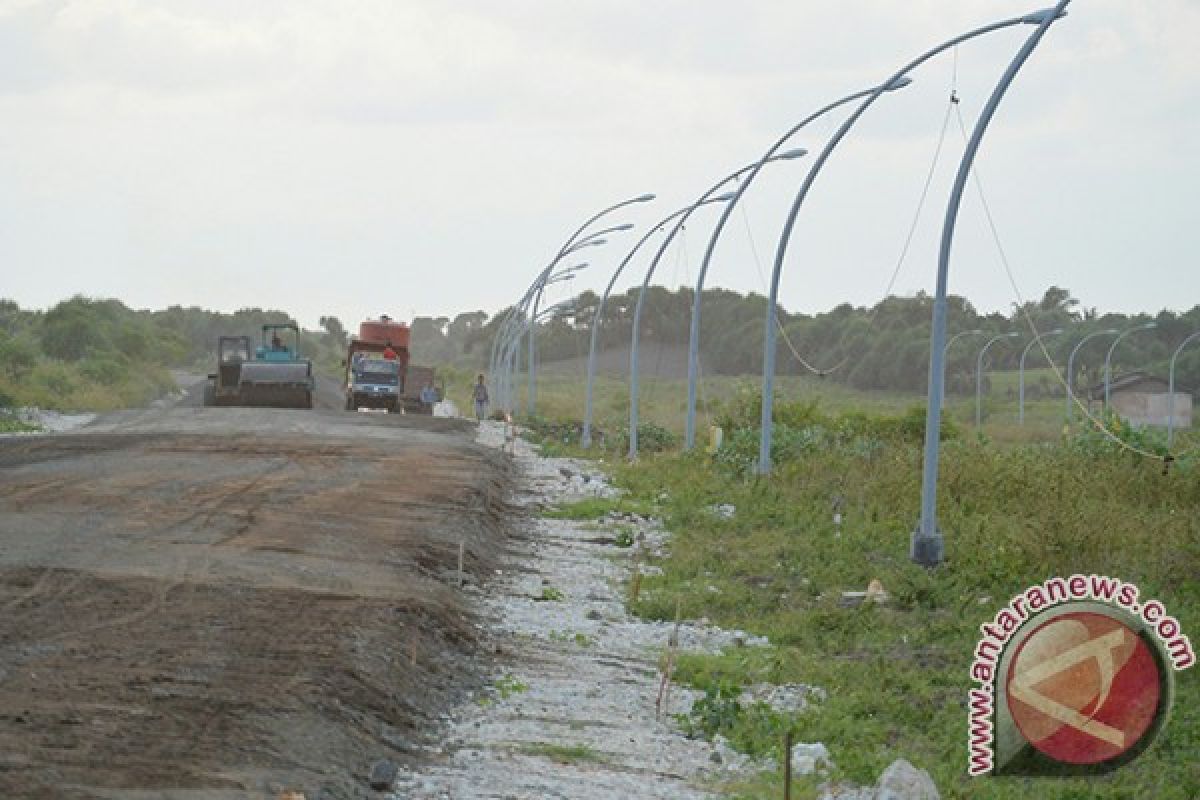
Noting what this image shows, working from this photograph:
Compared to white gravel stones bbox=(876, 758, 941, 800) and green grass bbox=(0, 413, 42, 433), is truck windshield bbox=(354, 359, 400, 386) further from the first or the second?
white gravel stones bbox=(876, 758, 941, 800)

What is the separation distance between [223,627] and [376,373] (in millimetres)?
52718

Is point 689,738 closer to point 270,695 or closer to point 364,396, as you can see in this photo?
point 270,695

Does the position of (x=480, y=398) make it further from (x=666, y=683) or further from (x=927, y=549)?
(x=666, y=683)

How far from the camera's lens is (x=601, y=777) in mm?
11594

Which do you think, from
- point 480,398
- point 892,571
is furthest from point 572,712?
point 480,398

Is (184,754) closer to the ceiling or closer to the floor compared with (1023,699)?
closer to the floor

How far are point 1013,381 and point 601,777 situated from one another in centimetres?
11521

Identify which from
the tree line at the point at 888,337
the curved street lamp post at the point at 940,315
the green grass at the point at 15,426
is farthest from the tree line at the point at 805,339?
the curved street lamp post at the point at 940,315

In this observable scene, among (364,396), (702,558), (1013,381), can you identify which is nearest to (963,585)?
(702,558)

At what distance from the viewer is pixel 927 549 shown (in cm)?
2181

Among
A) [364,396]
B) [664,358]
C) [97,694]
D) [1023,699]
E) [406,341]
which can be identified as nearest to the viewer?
[1023,699]
